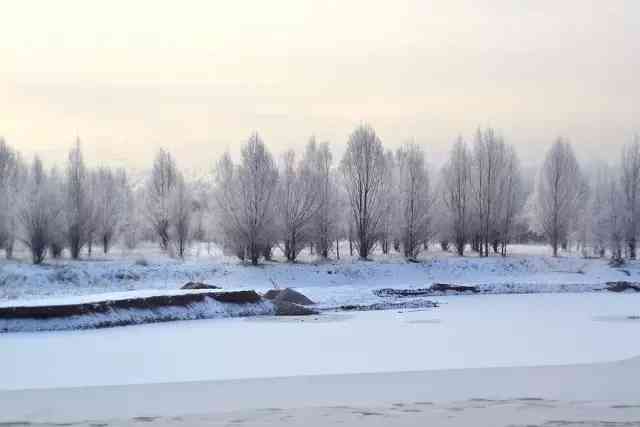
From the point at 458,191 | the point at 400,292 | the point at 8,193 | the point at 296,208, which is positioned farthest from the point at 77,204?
the point at 458,191

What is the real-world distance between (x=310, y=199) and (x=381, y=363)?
28996 mm

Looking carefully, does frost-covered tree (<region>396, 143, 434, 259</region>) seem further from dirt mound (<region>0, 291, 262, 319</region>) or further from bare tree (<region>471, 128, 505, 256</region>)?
dirt mound (<region>0, 291, 262, 319</region>)

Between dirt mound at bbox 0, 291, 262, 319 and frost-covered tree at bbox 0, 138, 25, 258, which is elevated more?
frost-covered tree at bbox 0, 138, 25, 258

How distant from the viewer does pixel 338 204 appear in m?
48.4

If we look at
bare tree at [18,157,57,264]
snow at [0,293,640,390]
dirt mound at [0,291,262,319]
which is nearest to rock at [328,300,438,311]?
snow at [0,293,640,390]

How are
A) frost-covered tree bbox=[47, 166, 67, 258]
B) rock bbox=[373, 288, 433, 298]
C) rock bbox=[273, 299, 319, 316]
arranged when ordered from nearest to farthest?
1. rock bbox=[273, 299, 319, 316]
2. rock bbox=[373, 288, 433, 298]
3. frost-covered tree bbox=[47, 166, 67, 258]

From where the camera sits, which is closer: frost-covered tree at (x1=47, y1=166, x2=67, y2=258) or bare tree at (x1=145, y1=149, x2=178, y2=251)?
frost-covered tree at (x1=47, y1=166, x2=67, y2=258)

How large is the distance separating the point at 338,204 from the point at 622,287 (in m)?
18.0

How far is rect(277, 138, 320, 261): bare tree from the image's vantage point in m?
43.6

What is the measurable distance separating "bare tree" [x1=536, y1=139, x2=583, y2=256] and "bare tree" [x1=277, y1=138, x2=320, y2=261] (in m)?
18.1

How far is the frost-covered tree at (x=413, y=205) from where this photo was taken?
46844 millimetres

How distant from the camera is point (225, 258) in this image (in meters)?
43.9

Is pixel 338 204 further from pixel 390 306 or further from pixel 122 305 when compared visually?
pixel 122 305

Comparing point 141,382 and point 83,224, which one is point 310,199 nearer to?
point 83,224
